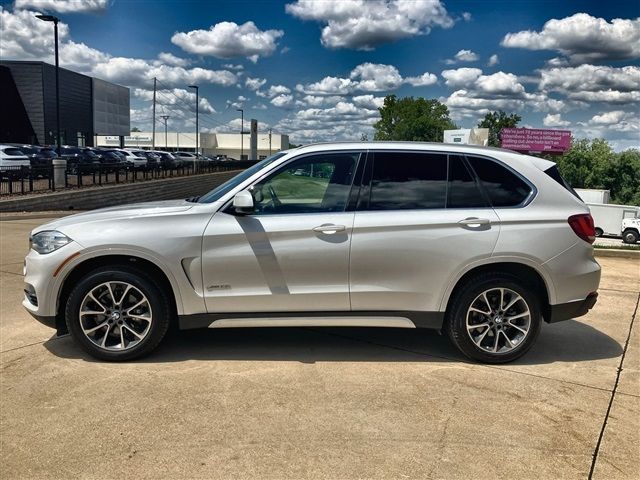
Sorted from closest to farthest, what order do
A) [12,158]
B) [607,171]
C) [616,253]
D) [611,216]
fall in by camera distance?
[616,253]
[12,158]
[611,216]
[607,171]

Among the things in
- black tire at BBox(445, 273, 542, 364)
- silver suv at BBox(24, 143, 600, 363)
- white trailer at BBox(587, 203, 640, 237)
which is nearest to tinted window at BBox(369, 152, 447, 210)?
silver suv at BBox(24, 143, 600, 363)

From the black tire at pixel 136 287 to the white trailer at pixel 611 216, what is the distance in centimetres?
4655

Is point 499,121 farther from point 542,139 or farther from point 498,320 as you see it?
point 498,320

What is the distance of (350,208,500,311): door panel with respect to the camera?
13.8ft

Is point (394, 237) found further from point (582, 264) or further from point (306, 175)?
Answer: point (582, 264)

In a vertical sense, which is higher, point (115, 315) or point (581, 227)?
point (581, 227)

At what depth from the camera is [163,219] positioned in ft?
13.9

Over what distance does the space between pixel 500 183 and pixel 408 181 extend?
0.78 meters

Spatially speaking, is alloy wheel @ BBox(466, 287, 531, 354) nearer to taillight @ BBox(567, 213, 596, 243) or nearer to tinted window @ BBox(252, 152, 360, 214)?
taillight @ BBox(567, 213, 596, 243)

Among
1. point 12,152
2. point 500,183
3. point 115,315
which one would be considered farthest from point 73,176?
point 500,183

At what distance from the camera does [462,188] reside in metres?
4.39

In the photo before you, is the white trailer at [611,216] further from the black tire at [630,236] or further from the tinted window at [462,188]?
the tinted window at [462,188]

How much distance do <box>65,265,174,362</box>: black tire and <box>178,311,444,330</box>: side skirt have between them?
0.59 ft

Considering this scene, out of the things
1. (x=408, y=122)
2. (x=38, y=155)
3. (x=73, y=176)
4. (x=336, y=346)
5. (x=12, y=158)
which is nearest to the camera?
(x=336, y=346)
